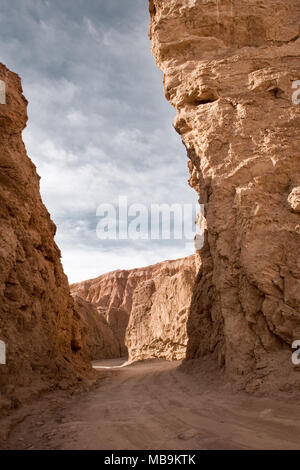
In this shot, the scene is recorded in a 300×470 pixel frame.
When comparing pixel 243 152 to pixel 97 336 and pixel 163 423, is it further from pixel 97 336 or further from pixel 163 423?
pixel 97 336

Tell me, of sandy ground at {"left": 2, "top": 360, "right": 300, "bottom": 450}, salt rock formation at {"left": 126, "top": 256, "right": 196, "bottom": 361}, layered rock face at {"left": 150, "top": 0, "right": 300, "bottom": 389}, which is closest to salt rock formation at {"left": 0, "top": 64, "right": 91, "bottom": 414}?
sandy ground at {"left": 2, "top": 360, "right": 300, "bottom": 450}

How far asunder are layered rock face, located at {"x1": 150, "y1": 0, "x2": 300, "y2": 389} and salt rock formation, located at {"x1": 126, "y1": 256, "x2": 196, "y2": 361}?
9.29 m

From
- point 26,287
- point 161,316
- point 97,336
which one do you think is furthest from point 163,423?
point 97,336

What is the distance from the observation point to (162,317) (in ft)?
69.2

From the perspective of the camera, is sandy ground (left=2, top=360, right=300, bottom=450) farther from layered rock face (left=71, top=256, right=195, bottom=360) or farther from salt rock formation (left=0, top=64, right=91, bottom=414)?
layered rock face (left=71, top=256, right=195, bottom=360)

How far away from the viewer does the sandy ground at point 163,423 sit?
351 centimetres

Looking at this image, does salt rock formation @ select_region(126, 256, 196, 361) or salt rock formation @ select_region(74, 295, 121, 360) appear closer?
salt rock formation @ select_region(126, 256, 196, 361)

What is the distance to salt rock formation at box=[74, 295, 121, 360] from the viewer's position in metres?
32.2

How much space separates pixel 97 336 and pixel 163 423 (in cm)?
3058

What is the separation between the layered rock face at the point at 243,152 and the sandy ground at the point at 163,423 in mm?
1026

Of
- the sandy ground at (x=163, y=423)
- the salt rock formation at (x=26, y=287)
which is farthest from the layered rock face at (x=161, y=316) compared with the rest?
the sandy ground at (x=163, y=423)

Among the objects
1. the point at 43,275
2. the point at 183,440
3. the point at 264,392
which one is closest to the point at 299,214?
the point at 264,392

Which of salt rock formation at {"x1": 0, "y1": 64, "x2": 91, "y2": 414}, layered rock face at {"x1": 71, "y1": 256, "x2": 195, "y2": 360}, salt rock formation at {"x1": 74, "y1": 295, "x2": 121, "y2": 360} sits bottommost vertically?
salt rock formation at {"x1": 74, "y1": 295, "x2": 121, "y2": 360}
